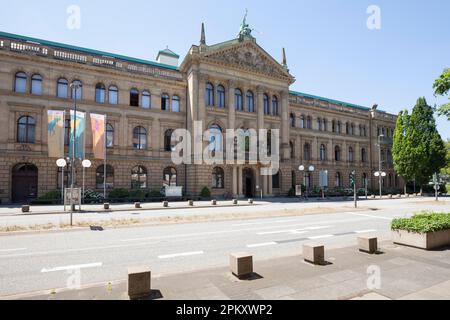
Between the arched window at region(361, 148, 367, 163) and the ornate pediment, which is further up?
the ornate pediment

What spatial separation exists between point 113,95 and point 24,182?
14.0m

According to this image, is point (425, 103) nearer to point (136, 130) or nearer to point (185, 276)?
point (136, 130)

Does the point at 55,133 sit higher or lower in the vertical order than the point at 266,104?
lower

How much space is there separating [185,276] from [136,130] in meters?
31.6

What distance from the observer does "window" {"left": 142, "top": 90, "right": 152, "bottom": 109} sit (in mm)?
36125

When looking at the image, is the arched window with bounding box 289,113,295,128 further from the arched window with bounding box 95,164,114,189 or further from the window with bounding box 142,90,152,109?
the arched window with bounding box 95,164,114,189

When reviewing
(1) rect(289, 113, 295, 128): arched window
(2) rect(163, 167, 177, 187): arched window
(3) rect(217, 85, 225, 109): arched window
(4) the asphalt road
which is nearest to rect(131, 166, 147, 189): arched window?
(2) rect(163, 167, 177, 187): arched window

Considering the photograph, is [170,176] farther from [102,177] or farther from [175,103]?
[175,103]

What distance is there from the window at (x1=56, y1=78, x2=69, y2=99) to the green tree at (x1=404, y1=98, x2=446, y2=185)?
56.0 metres

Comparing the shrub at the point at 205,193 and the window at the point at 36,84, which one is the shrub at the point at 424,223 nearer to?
the shrub at the point at 205,193

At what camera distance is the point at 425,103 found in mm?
52031

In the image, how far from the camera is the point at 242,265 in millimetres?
6324

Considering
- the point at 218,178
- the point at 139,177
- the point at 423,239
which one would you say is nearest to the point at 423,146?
the point at 218,178
